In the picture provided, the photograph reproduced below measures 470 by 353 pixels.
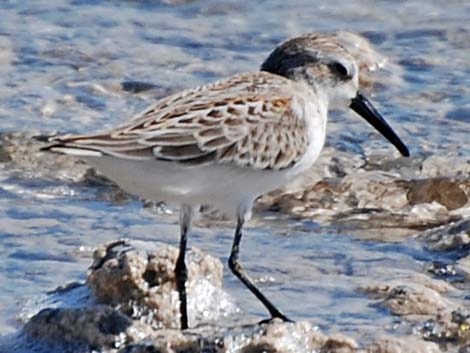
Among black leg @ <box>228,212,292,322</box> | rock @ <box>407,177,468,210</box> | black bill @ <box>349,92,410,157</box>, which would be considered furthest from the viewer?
rock @ <box>407,177,468,210</box>

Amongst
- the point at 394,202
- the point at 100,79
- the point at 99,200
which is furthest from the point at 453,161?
the point at 100,79

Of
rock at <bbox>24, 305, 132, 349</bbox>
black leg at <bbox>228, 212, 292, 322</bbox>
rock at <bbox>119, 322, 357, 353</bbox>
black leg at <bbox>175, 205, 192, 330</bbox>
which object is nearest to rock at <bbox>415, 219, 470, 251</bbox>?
black leg at <bbox>228, 212, 292, 322</bbox>

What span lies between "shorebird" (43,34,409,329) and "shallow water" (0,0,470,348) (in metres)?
0.58

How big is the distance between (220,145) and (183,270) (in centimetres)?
54

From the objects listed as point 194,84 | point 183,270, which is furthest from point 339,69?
point 194,84

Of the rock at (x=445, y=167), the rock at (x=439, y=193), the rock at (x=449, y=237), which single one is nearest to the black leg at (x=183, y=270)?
the rock at (x=449, y=237)

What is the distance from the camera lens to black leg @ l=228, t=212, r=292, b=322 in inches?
239

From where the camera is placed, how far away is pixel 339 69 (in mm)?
6590

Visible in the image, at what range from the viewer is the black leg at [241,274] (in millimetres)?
6082

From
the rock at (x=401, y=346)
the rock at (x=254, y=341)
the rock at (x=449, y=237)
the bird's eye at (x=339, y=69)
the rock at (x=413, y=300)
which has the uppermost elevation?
the bird's eye at (x=339, y=69)

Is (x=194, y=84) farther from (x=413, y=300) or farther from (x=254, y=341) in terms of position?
(x=254, y=341)

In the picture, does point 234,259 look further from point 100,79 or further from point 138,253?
point 100,79

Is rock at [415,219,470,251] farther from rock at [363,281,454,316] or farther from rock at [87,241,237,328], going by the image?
rock at [87,241,237,328]

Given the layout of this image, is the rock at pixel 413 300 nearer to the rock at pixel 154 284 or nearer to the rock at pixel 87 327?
the rock at pixel 154 284
